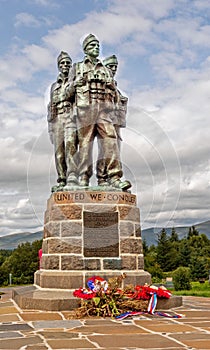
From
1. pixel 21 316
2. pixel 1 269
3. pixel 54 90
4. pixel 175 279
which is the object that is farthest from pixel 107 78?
pixel 1 269

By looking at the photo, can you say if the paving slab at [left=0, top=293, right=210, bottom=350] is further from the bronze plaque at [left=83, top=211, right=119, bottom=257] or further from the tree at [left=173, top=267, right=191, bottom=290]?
the tree at [left=173, top=267, right=191, bottom=290]

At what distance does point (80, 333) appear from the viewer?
528 centimetres

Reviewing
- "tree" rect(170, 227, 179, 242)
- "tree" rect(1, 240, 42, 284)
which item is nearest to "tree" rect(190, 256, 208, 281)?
"tree" rect(1, 240, 42, 284)

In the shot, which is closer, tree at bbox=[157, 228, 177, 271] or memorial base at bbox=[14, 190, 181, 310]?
memorial base at bbox=[14, 190, 181, 310]

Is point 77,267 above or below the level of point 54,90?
below

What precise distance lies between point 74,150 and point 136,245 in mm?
2292

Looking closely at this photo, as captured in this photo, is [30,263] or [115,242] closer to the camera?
[115,242]

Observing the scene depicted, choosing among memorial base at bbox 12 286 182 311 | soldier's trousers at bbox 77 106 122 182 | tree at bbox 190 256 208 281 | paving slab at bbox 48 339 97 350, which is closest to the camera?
paving slab at bbox 48 339 97 350

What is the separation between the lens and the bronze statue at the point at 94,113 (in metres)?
8.70

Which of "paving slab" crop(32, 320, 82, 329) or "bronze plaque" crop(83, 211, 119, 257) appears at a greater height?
"bronze plaque" crop(83, 211, 119, 257)

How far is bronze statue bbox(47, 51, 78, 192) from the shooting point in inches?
353

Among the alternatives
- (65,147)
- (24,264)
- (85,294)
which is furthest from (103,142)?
(24,264)

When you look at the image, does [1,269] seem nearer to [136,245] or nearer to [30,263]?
[30,263]

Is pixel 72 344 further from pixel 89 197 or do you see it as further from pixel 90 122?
pixel 90 122
